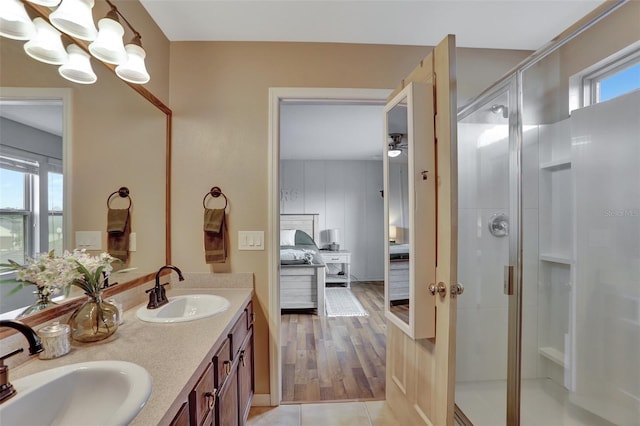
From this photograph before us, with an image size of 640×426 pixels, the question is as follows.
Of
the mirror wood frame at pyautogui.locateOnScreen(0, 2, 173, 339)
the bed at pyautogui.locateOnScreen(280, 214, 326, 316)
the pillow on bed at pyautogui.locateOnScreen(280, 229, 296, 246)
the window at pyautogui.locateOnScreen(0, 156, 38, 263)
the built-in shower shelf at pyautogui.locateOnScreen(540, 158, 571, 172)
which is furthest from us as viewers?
the pillow on bed at pyautogui.locateOnScreen(280, 229, 296, 246)

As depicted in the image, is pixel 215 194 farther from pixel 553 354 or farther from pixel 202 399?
pixel 553 354

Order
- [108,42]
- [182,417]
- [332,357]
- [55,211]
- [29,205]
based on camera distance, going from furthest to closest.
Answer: [332,357]
[108,42]
[55,211]
[29,205]
[182,417]

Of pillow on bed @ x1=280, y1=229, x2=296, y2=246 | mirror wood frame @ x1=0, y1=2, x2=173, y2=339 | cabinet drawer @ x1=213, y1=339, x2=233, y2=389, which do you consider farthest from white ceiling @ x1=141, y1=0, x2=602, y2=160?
pillow on bed @ x1=280, y1=229, x2=296, y2=246

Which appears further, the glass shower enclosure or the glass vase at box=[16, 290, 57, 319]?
the glass shower enclosure

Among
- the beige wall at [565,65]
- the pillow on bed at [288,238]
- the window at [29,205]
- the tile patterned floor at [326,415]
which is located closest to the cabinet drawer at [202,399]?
the window at [29,205]

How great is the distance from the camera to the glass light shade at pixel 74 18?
1.00m

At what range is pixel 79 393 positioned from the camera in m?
0.81

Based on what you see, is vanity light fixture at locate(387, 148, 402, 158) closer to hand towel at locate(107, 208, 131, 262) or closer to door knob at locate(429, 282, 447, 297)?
door knob at locate(429, 282, 447, 297)

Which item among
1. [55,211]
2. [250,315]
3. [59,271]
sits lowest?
[250,315]

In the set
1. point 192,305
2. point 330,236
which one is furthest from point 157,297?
point 330,236

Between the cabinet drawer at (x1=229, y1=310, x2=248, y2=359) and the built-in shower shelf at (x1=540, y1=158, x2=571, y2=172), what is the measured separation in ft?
7.12

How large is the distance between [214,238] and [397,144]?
1328mm

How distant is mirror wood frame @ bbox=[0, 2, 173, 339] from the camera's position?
969 millimetres

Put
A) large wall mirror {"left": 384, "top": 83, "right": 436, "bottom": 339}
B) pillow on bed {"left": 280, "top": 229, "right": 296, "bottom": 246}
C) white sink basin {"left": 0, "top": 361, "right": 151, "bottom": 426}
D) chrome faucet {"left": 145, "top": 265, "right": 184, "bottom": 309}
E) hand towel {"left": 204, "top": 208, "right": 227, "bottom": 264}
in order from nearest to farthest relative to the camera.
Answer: white sink basin {"left": 0, "top": 361, "right": 151, "bottom": 426} < large wall mirror {"left": 384, "top": 83, "right": 436, "bottom": 339} < chrome faucet {"left": 145, "top": 265, "right": 184, "bottom": 309} < hand towel {"left": 204, "top": 208, "right": 227, "bottom": 264} < pillow on bed {"left": 280, "top": 229, "right": 296, "bottom": 246}
